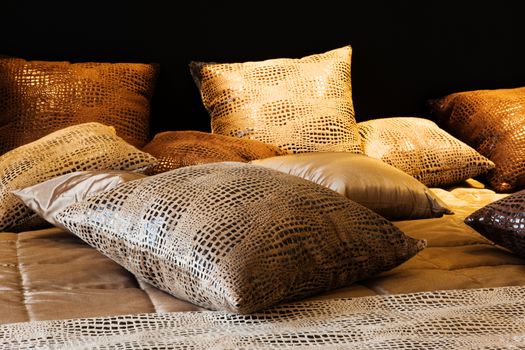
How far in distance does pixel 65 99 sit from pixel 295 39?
0.95 meters

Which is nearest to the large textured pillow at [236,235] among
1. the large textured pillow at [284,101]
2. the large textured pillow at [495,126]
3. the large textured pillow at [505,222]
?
the large textured pillow at [505,222]

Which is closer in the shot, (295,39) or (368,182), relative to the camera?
(368,182)

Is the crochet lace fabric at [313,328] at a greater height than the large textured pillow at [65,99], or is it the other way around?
the large textured pillow at [65,99]

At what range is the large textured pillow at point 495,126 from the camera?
9.39 feet

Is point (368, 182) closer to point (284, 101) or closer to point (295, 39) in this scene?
point (284, 101)

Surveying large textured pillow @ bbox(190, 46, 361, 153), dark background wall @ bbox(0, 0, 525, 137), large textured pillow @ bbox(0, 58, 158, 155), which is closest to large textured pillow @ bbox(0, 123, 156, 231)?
large textured pillow @ bbox(0, 58, 158, 155)

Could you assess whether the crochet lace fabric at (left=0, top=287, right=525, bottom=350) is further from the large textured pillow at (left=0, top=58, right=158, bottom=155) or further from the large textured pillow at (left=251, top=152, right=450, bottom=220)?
the large textured pillow at (left=0, top=58, right=158, bottom=155)

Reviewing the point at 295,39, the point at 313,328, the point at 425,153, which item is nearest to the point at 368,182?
the point at 425,153

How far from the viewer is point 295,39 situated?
10.5 ft

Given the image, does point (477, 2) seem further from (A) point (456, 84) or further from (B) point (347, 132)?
(B) point (347, 132)

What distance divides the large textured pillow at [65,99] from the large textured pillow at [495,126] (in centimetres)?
112

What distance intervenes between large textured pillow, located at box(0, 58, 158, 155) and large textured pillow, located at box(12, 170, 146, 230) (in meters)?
0.56

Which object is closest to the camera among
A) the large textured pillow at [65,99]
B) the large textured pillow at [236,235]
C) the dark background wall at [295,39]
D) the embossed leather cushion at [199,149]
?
the large textured pillow at [236,235]

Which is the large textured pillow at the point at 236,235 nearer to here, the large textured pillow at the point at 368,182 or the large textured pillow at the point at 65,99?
the large textured pillow at the point at 368,182
